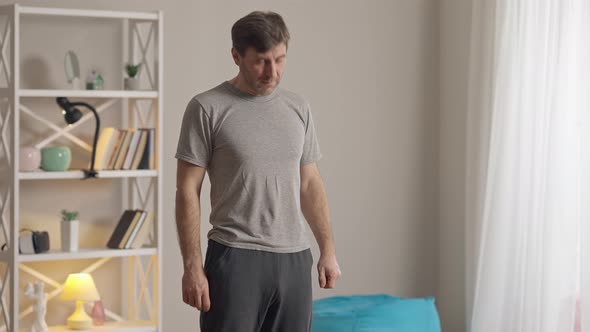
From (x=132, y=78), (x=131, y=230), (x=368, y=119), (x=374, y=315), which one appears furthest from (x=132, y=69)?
(x=374, y=315)

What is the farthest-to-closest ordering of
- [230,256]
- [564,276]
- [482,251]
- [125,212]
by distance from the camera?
[482,251], [125,212], [564,276], [230,256]

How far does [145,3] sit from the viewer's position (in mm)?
3885

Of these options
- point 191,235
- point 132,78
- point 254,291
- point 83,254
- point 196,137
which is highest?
point 132,78

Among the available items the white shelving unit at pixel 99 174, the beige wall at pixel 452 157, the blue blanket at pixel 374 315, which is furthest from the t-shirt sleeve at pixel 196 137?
the beige wall at pixel 452 157

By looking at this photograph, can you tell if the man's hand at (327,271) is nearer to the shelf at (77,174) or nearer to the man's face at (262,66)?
the man's face at (262,66)

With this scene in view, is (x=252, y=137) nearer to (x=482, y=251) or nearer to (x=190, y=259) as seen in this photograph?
(x=190, y=259)

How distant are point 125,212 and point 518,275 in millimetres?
1652

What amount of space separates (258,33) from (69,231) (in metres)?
1.81

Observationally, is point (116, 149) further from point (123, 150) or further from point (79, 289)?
point (79, 289)

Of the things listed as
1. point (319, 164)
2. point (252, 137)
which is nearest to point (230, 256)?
point (252, 137)

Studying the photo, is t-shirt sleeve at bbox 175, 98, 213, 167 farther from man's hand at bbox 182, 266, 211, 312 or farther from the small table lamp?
the small table lamp

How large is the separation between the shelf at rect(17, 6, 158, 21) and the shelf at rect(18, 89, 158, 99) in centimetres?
30

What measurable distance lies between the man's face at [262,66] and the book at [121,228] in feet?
5.62

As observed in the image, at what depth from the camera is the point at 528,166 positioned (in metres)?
3.73
